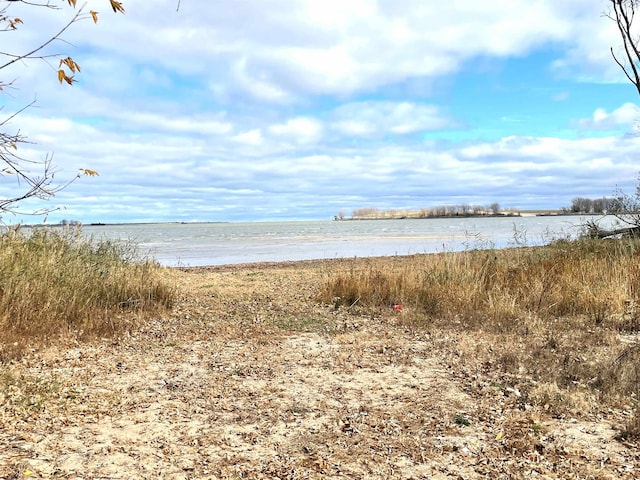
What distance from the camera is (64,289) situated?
759 centimetres

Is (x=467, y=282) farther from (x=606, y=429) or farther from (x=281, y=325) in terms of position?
(x=606, y=429)

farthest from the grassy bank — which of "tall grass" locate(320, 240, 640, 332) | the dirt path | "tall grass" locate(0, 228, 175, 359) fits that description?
"tall grass" locate(0, 228, 175, 359)

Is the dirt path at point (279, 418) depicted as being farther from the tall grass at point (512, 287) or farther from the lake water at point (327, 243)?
the lake water at point (327, 243)

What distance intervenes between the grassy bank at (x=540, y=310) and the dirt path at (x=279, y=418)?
492mm

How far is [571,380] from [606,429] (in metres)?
1.05

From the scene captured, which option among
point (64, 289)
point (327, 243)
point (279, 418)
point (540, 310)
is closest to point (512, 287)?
point (540, 310)

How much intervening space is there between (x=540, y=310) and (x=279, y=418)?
5710mm

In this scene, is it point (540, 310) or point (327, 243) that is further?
point (327, 243)

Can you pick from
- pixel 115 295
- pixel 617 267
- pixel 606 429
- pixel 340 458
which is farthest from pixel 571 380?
pixel 115 295

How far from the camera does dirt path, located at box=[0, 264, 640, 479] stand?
349cm

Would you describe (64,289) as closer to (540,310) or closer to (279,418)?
(279,418)

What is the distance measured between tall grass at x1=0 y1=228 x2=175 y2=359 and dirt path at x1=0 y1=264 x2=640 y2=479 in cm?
70

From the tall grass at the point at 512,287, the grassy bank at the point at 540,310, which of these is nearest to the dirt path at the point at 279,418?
the grassy bank at the point at 540,310

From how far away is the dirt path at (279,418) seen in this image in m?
3.49
